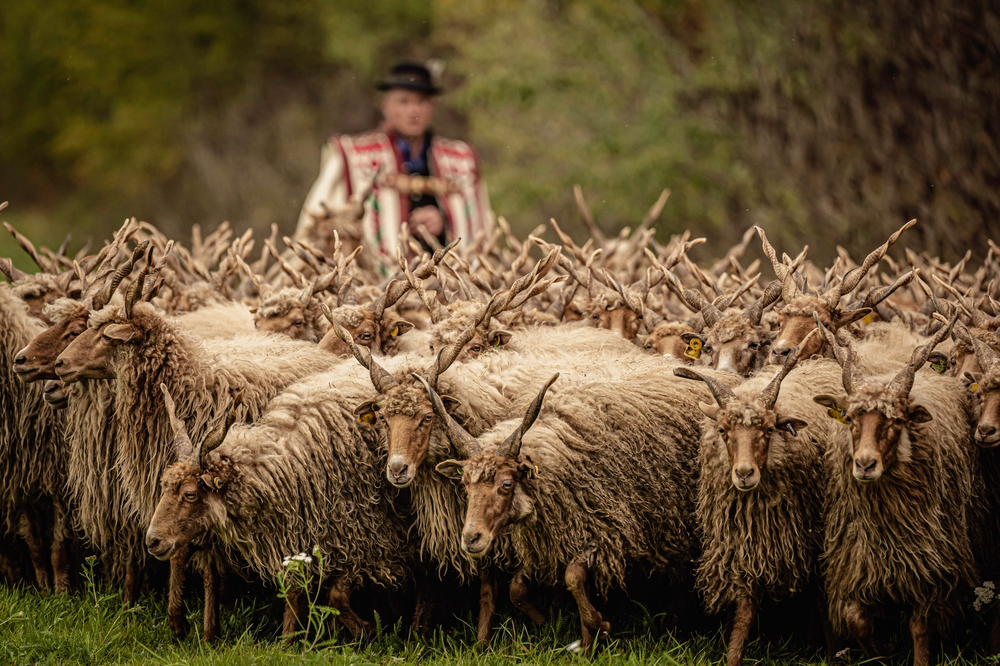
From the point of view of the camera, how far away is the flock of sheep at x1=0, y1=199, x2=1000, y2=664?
5145mm

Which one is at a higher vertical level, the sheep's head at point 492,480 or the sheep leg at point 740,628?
the sheep's head at point 492,480

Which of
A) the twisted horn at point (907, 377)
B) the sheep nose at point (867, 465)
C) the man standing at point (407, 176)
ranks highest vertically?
the man standing at point (407, 176)

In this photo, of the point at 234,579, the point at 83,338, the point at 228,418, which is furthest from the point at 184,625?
the point at 83,338

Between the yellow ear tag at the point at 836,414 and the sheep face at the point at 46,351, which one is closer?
the yellow ear tag at the point at 836,414

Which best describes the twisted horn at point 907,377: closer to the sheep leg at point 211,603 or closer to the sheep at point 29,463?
the sheep leg at point 211,603

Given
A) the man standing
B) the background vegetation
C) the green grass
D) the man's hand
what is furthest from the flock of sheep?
the background vegetation

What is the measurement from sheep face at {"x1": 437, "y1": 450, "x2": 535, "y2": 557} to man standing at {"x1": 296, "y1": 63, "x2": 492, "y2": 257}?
256 inches

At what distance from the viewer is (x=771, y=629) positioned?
5.81 m

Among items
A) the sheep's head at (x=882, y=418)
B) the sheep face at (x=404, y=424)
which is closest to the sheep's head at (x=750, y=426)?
the sheep's head at (x=882, y=418)

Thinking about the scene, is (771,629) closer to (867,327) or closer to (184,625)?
(867,327)

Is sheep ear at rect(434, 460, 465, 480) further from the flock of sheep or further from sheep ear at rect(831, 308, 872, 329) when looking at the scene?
sheep ear at rect(831, 308, 872, 329)

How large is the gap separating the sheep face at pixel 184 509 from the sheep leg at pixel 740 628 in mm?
2472

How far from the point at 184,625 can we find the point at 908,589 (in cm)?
353

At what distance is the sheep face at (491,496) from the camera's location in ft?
16.3
